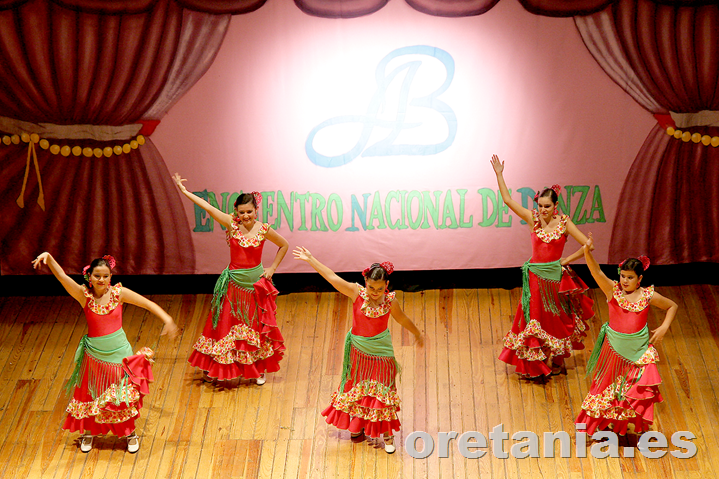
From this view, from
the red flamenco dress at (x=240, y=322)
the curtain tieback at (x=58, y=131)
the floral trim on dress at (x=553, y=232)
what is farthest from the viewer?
the curtain tieback at (x=58, y=131)

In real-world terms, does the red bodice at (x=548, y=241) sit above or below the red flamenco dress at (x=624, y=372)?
above

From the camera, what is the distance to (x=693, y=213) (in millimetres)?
6840

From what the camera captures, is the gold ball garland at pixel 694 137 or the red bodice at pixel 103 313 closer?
the red bodice at pixel 103 313

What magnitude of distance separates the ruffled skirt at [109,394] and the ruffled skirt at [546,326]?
2317 mm

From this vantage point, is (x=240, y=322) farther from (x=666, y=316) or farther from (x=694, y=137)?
(x=694, y=137)

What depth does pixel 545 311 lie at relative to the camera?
5.80m

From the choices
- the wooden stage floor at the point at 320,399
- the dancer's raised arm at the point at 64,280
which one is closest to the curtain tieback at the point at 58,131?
the wooden stage floor at the point at 320,399

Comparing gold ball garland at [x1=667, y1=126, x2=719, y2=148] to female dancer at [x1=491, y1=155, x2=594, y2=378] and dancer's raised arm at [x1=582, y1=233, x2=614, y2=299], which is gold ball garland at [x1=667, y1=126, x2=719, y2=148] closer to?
female dancer at [x1=491, y1=155, x2=594, y2=378]

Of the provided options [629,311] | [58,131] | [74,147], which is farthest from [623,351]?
[58,131]

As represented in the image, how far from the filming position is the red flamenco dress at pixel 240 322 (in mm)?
5766

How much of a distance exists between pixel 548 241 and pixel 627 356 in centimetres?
90

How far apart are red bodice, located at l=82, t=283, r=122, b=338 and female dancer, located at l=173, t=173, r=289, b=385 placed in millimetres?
873
